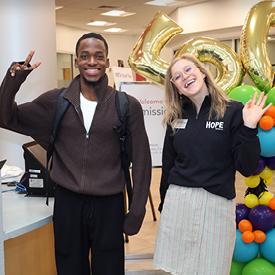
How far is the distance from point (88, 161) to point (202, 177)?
56 cm

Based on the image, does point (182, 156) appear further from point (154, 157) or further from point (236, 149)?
point (154, 157)

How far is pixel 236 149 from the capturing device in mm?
1775

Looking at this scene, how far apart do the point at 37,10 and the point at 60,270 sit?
228 centimetres

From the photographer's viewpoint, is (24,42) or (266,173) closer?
(266,173)

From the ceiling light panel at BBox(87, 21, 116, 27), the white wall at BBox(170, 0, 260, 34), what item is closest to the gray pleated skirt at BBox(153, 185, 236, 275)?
the white wall at BBox(170, 0, 260, 34)

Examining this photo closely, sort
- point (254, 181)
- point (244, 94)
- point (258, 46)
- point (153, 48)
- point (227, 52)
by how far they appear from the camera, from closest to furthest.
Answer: point (244, 94) < point (254, 181) < point (258, 46) < point (227, 52) < point (153, 48)

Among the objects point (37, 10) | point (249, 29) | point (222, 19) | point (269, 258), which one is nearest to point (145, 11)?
point (222, 19)

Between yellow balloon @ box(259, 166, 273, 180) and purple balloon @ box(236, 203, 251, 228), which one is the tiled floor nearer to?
purple balloon @ box(236, 203, 251, 228)

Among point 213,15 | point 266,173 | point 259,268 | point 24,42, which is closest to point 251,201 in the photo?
point 266,173

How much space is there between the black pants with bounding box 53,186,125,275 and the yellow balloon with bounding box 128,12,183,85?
1309 mm

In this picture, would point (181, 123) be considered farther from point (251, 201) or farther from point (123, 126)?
point (251, 201)

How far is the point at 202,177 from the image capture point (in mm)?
1801

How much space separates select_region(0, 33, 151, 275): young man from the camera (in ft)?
5.51

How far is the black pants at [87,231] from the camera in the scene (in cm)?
170
